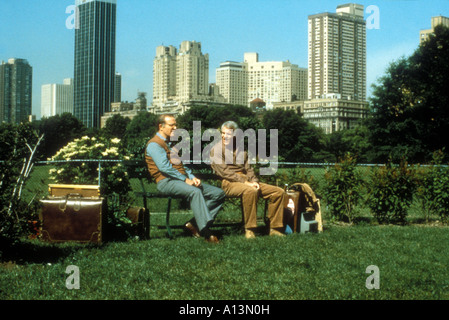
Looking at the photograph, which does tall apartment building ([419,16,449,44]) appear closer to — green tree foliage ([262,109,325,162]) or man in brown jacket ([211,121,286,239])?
green tree foliage ([262,109,325,162])

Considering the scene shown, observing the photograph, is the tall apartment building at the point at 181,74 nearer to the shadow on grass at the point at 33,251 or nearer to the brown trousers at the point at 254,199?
the brown trousers at the point at 254,199

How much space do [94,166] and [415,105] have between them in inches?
1484

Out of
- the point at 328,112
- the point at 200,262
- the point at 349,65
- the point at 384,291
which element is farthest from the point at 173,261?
the point at 349,65

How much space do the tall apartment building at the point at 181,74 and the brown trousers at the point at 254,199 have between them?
175714 millimetres

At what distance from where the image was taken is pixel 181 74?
614 feet

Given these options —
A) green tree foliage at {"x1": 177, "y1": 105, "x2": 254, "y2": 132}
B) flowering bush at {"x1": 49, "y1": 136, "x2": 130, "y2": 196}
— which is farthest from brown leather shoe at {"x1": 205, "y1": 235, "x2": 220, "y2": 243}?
green tree foliage at {"x1": 177, "y1": 105, "x2": 254, "y2": 132}

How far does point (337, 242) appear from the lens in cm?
638

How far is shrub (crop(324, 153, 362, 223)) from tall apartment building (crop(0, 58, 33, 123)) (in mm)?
87279

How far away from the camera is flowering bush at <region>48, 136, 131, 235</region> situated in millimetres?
10500

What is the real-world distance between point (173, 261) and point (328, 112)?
15122 cm

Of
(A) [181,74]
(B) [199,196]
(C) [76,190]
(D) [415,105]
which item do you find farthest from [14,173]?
(A) [181,74]

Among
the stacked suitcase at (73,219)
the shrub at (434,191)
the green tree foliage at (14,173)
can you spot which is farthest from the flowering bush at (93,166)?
the shrub at (434,191)

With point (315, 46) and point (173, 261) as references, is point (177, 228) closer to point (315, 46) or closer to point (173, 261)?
point (173, 261)

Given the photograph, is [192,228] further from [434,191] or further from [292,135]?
[292,135]
